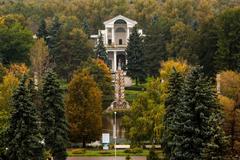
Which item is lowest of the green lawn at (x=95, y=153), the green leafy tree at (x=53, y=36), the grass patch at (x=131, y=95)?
the green lawn at (x=95, y=153)

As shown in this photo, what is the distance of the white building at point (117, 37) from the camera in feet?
310

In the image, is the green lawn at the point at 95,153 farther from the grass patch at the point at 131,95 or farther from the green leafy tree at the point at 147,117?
the grass patch at the point at 131,95

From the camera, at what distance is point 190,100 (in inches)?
1380

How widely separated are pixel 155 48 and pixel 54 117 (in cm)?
4160

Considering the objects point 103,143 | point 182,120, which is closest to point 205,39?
point 103,143

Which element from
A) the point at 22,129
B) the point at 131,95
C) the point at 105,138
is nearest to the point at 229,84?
the point at 105,138

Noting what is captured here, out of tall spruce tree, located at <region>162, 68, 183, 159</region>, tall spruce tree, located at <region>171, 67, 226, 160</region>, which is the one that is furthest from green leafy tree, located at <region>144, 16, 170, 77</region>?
tall spruce tree, located at <region>171, 67, 226, 160</region>

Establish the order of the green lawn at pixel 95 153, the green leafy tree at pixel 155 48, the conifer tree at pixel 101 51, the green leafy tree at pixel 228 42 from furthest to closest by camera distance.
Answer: the conifer tree at pixel 101 51, the green leafy tree at pixel 155 48, the green leafy tree at pixel 228 42, the green lawn at pixel 95 153

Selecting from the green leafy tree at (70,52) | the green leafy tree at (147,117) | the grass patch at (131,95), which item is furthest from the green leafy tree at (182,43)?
the green leafy tree at (147,117)

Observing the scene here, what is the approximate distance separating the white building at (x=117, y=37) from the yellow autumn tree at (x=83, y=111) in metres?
44.2

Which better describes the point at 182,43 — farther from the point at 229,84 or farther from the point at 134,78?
the point at 229,84

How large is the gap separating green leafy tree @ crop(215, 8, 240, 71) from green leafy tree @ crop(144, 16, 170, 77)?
13013 mm

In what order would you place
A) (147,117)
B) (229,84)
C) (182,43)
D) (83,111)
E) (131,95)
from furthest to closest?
(182,43) → (131,95) → (83,111) → (229,84) → (147,117)

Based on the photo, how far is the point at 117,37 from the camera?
99188 mm
